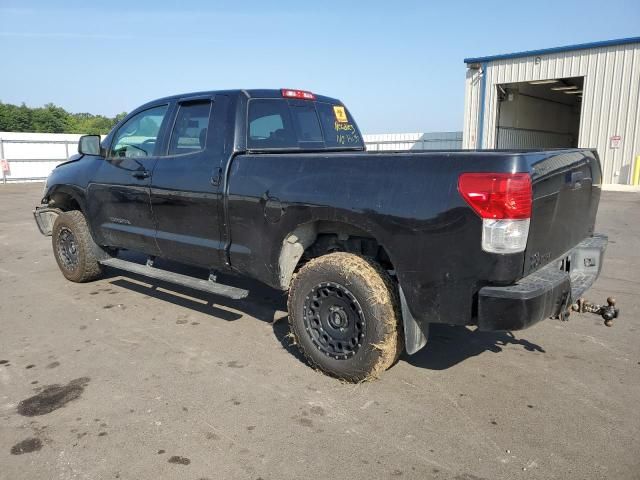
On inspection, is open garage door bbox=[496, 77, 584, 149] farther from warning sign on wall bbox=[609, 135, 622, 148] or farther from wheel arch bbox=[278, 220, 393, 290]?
wheel arch bbox=[278, 220, 393, 290]

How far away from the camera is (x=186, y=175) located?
4328 mm

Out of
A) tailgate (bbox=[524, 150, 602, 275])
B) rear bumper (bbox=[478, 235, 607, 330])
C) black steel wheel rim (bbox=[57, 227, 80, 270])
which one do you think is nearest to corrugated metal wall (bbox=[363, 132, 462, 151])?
black steel wheel rim (bbox=[57, 227, 80, 270])

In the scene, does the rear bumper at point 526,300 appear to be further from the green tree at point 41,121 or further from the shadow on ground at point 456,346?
the green tree at point 41,121

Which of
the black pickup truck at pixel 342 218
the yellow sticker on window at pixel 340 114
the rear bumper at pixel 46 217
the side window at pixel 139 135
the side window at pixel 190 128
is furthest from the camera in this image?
the rear bumper at pixel 46 217

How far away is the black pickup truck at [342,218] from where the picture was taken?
2.79 meters

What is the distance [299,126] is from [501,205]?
2545mm

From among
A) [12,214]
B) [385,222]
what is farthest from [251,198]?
[12,214]

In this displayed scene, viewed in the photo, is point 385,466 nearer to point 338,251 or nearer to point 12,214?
point 338,251

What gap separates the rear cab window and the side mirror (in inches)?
81.4

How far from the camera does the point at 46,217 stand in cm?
625

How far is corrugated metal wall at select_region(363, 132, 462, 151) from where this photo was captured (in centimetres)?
2486

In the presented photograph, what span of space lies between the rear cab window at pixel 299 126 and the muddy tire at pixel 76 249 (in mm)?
2654

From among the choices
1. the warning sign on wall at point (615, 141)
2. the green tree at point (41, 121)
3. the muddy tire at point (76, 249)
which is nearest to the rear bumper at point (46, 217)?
the muddy tire at point (76, 249)

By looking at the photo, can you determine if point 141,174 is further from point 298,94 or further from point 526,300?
point 526,300
